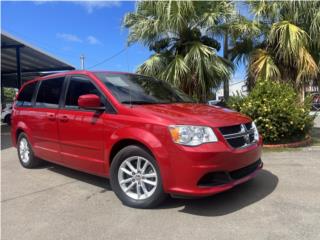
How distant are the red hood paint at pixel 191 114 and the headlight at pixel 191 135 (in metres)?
0.08

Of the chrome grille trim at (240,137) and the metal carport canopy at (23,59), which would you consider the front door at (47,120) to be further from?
the metal carport canopy at (23,59)

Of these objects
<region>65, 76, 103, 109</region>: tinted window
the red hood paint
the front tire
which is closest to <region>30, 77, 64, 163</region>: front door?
<region>65, 76, 103, 109</region>: tinted window

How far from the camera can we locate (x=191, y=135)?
410 centimetres

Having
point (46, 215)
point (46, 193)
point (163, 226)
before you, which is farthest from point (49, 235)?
point (46, 193)

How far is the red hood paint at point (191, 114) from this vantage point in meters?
4.24

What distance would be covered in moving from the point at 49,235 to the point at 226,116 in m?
2.50

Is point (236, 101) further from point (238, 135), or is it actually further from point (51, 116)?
point (51, 116)

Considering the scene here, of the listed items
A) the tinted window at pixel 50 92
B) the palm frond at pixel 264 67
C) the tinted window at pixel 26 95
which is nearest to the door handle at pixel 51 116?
the tinted window at pixel 50 92

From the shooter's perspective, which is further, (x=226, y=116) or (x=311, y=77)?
(x=311, y=77)

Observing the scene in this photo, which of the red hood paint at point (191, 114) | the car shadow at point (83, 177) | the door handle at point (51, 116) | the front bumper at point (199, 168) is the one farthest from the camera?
the door handle at point (51, 116)

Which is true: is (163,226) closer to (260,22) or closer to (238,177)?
(238,177)

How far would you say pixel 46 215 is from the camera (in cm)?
438

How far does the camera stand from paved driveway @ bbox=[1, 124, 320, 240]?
3771 mm

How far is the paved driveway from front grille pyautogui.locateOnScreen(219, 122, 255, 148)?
75 centimetres
